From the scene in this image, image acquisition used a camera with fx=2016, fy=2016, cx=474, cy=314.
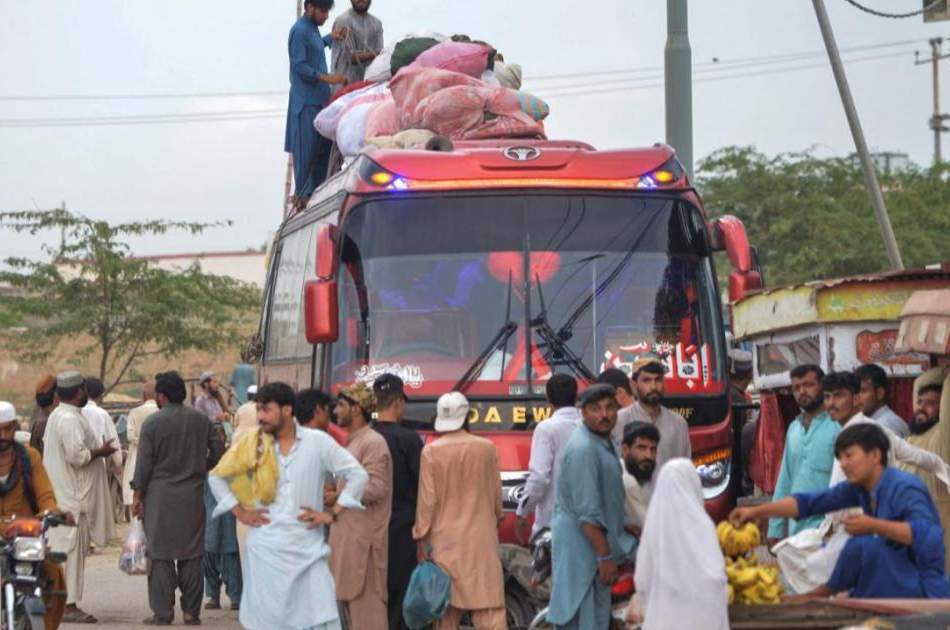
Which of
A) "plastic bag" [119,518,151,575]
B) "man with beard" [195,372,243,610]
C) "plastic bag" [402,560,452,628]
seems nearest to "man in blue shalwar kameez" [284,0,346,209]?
"man with beard" [195,372,243,610]

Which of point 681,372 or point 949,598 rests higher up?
point 681,372

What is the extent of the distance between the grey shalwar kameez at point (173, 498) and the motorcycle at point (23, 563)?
3.56 meters

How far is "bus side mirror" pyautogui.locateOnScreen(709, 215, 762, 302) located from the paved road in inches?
181

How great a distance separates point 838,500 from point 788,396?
292 inches

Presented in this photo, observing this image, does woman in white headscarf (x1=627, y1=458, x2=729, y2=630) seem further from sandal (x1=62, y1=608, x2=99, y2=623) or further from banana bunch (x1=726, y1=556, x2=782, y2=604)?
sandal (x1=62, y1=608, x2=99, y2=623)

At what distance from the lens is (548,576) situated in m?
11.0

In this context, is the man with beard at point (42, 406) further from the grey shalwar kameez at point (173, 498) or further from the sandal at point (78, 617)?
the grey shalwar kameez at point (173, 498)

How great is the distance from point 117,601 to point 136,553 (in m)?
2.31

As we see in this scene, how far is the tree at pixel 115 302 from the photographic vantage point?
136 ft

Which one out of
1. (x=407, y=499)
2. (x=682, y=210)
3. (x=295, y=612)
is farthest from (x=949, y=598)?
(x=682, y=210)

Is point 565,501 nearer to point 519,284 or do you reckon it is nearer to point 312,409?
point 312,409

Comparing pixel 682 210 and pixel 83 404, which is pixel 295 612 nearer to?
pixel 682 210

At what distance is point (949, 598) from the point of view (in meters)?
7.89

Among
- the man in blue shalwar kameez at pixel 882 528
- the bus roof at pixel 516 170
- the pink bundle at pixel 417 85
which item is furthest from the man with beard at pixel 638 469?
the pink bundle at pixel 417 85
